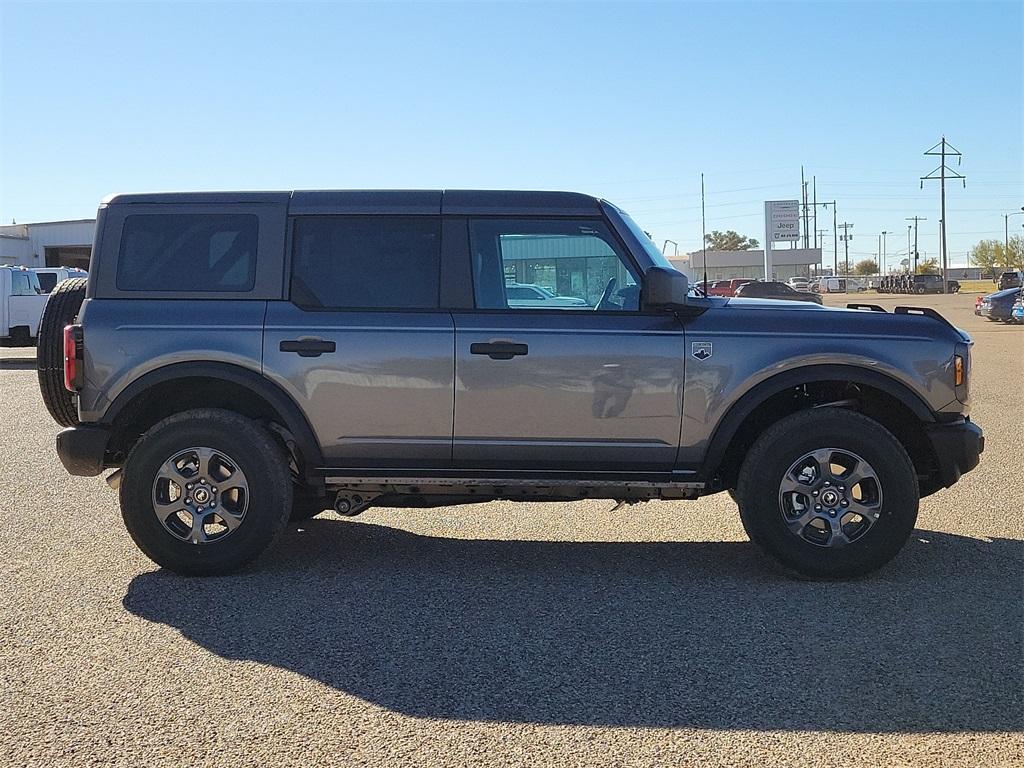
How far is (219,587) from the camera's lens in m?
5.59

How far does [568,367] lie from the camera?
5.61 meters

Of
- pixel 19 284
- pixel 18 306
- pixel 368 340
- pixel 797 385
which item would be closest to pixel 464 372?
pixel 368 340

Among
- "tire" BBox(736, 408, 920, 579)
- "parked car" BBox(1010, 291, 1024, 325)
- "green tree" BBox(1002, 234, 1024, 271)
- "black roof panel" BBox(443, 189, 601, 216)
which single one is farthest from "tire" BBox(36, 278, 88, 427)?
"green tree" BBox(1002, 234, 1024, 271)

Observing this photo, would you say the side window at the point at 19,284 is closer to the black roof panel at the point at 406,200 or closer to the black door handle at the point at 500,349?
the black roof panel at the point at 406,200

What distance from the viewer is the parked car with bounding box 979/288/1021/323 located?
34.6m

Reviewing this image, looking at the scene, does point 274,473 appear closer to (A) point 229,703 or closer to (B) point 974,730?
(A) point 229,703

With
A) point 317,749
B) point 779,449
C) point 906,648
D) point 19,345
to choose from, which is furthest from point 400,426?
point 19,345

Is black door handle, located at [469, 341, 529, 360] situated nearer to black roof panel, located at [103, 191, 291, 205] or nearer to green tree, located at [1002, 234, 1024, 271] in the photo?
black roof panel, located at [103, 191, 291, 205]

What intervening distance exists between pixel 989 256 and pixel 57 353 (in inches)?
5856

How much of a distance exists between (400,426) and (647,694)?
2231mm

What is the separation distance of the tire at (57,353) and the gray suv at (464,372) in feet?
0.50

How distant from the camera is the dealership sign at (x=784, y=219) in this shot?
2970 inches

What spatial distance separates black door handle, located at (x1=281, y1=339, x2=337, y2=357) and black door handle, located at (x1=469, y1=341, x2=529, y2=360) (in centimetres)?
76

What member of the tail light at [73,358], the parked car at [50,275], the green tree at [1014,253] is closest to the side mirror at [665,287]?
the tail light at [73,358]
